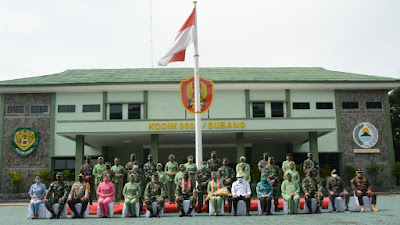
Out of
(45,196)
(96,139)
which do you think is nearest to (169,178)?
(45,196)

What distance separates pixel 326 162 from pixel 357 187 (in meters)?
16.2

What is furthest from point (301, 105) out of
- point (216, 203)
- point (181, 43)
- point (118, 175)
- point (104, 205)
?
point (104, 205)

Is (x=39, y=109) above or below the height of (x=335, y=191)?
above

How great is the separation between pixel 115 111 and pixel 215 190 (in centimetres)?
1673

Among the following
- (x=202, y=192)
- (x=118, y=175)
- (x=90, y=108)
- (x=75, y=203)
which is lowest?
(x=75, y=203)

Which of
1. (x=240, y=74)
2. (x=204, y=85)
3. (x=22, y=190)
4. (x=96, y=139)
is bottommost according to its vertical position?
(x=22, y=190)

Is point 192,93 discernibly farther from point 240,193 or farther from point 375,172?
point 375,172

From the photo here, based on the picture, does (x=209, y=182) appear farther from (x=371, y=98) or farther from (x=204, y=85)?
(x=371, y=98)

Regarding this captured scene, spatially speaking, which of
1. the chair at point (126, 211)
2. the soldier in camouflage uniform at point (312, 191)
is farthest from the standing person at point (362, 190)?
the chair at point (126, 211)

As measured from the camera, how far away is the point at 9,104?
3005 centimetres

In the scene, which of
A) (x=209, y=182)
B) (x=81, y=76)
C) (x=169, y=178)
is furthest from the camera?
(x=81, y=76)

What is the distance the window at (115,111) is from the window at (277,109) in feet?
35.8

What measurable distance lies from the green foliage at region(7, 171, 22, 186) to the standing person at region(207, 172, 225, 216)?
19289 mm

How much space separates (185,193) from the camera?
47.5 feet
